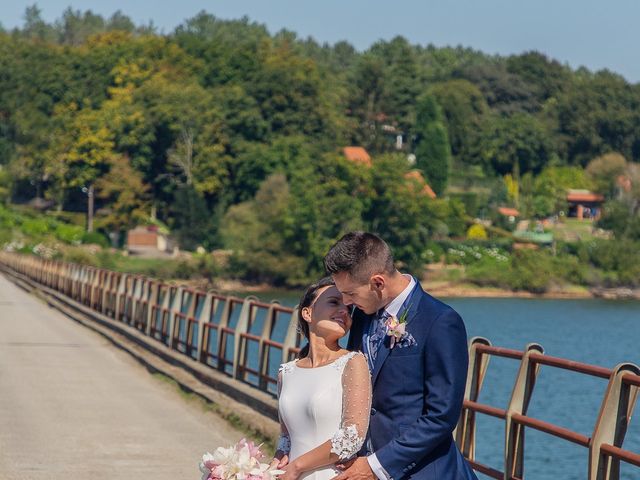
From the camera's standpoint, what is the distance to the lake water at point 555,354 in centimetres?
2544

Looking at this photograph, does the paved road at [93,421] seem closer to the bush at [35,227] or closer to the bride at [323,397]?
the bride at [323,397]

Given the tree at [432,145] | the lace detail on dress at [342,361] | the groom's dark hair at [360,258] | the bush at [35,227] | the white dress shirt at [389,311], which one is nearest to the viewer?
the groom's dark hair at [360,258]

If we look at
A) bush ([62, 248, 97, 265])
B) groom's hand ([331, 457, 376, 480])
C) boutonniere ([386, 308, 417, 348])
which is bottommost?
bush ([62, 248, 97, 265])

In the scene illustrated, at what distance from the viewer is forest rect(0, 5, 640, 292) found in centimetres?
9969

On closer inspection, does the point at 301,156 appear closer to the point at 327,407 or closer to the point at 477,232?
the point at 477,232

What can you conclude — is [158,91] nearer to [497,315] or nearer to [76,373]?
[497,315]

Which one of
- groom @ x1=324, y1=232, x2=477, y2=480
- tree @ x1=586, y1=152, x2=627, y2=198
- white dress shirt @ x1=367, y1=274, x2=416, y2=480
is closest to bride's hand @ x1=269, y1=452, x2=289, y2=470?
groom @ x1=324, y1=232, x2=477, y2=480

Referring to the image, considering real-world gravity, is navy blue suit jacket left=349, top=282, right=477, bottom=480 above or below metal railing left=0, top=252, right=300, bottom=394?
above

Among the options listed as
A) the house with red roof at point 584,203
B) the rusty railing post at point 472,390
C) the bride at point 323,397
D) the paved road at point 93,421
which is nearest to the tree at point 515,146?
the house with red roof at point 584,203

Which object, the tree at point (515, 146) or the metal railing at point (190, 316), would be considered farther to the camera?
the tree at point (515, 146)

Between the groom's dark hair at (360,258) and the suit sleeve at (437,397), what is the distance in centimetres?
29

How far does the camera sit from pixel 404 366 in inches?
201

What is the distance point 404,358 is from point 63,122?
125812mm

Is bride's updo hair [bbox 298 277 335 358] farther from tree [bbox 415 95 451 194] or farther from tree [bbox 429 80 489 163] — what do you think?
tree [bbox 429 80 489 163]
